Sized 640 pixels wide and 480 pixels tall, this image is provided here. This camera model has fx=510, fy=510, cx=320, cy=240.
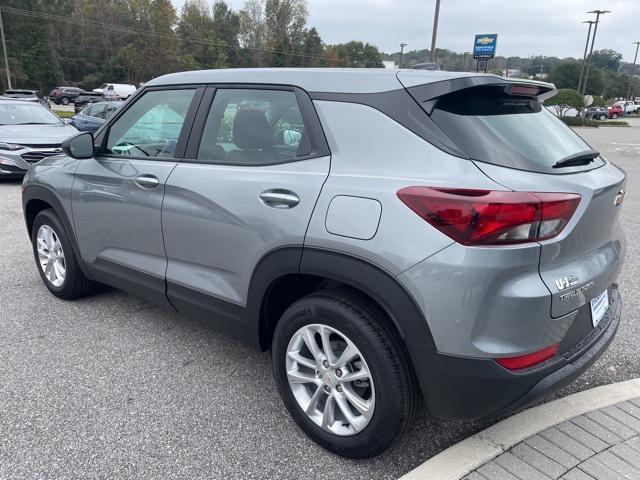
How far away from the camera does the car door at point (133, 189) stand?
3043mm

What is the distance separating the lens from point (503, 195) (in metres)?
1.86

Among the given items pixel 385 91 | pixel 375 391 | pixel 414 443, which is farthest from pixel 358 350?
pixel 385 91

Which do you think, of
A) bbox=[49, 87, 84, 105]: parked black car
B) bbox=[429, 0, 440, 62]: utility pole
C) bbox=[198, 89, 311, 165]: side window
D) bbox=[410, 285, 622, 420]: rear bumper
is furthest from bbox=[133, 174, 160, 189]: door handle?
bbox=[49, 87, 84, 105]: parked black car

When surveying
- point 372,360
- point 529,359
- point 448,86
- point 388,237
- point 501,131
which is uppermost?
point 448,86

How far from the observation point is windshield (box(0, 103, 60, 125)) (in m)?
9.97

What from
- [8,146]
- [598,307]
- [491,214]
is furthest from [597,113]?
[491,214]

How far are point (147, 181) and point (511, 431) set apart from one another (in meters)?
2.40

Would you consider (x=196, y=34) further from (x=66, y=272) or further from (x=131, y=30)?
(x=66, y=272)

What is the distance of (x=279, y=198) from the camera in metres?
2.36

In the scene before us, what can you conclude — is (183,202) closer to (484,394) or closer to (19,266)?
(484,394)

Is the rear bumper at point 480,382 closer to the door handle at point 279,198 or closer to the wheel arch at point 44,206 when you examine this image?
the door handle at point 279,198

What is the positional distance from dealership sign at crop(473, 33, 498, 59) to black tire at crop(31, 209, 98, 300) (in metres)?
25.8

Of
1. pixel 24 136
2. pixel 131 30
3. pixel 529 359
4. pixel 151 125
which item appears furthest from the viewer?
pixel 131 30

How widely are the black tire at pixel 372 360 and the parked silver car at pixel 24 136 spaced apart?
780 cm
